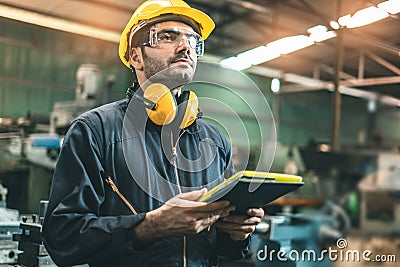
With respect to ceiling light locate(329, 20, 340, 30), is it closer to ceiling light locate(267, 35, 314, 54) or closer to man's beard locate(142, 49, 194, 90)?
ceiling light locate(267, 35, 314, 54)

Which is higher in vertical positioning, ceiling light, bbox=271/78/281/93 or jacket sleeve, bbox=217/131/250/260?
ceiling light, bbox=271/78/281/93

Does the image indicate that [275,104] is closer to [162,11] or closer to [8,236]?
[8,236]

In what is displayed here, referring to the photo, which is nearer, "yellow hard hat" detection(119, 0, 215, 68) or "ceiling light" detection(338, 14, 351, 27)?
"yellow hard hat" detection(119, 0, 215, 68)

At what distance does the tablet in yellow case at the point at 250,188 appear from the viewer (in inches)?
28.2

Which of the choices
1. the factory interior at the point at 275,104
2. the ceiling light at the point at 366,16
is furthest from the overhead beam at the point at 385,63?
the ceiling light at the point at 366,16

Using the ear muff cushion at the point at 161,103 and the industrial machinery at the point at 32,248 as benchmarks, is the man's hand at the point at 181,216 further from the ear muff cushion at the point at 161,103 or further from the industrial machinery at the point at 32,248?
the industrial machinery at the point at 32,248

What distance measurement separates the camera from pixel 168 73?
1.01 m

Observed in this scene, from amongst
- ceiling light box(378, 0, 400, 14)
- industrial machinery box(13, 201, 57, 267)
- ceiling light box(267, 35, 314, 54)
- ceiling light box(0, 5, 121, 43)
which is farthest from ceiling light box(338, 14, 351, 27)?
industrial machinery box(13, 201, 57, 267)

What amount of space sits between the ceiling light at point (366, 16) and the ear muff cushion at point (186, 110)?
1.49m

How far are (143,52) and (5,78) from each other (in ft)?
10.1

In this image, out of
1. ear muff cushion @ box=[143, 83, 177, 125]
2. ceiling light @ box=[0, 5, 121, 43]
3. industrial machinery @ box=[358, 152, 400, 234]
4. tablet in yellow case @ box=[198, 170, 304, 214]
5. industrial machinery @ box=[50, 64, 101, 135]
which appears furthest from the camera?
industrial machinery @ box=[50, 64, 101, 135]

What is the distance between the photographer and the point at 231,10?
12.6 ft

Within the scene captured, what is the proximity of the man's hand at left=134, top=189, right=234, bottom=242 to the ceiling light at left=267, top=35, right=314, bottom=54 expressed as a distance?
2555 mm

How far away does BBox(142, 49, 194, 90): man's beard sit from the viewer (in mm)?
1012
